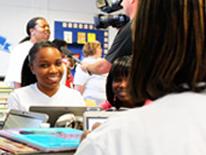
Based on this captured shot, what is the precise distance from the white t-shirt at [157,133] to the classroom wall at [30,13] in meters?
4.77

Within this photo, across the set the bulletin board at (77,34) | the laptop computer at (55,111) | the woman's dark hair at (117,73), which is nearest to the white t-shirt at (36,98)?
the woman's dark hair at (117,73)

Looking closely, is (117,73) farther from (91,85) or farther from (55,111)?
(91,85)

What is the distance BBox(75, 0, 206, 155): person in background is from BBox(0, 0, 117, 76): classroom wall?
15.5 ft

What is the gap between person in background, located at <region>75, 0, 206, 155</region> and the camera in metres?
0.64

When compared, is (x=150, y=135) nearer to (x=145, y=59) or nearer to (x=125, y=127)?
(x=125, y=127)

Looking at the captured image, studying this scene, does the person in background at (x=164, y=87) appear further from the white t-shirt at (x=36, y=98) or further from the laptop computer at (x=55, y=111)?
the white t-shirt at (x=36, y=98)

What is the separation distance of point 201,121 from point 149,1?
0.22 meters

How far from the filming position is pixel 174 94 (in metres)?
0.70

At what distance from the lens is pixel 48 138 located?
3.75ft

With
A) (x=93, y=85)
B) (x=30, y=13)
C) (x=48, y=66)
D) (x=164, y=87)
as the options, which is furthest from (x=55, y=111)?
(x=30, y=13)

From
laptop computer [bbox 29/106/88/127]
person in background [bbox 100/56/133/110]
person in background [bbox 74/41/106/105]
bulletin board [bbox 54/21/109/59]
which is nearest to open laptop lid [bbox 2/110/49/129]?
laptop computer [bbox 29/106/88/127]

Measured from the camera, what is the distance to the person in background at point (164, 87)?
645 millimetres

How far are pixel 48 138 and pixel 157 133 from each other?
0.56 meters

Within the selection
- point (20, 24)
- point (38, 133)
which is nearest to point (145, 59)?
point (38, 133)
